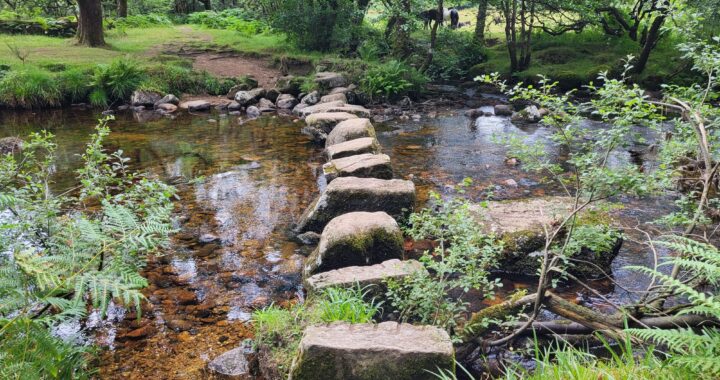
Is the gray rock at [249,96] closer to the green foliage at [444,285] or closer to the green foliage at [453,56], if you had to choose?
the green foliage at [453,56]

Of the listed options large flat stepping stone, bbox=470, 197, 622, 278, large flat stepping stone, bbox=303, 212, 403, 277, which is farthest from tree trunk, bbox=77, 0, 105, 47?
large flat stepping stone, bbox=470, 197, 622, 278

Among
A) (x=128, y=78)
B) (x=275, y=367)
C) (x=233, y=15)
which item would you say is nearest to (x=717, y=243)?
(x=275, y=367)

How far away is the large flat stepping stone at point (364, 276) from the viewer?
3.78m

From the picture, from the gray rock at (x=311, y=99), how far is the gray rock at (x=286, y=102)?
10.8 inches

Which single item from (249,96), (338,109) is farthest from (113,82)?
(338,109)

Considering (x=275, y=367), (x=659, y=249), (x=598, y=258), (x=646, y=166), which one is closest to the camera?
(x=275, y=367)

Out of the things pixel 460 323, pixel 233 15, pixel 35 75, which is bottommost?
pixel 460 323

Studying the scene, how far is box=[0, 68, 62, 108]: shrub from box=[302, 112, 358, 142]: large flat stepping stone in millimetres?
7669

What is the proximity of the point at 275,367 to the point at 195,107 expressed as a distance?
1178 cm

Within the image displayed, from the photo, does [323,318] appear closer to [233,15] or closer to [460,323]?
[460,323]

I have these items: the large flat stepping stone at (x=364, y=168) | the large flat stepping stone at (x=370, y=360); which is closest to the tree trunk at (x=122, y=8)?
the large flat stepping stone at (x=364, y=168)

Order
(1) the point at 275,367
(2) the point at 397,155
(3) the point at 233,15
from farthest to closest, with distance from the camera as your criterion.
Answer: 1. (3) the point at 233,15
2. (2) the point at 397,155
3. (1) the point at 275,367

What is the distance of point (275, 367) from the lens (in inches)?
129

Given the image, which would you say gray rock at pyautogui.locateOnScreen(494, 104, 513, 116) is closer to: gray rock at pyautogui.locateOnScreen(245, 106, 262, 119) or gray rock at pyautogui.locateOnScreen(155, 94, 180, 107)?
gray rock at pyautogui.locateOnScreen(245, 106, 262, 119)
